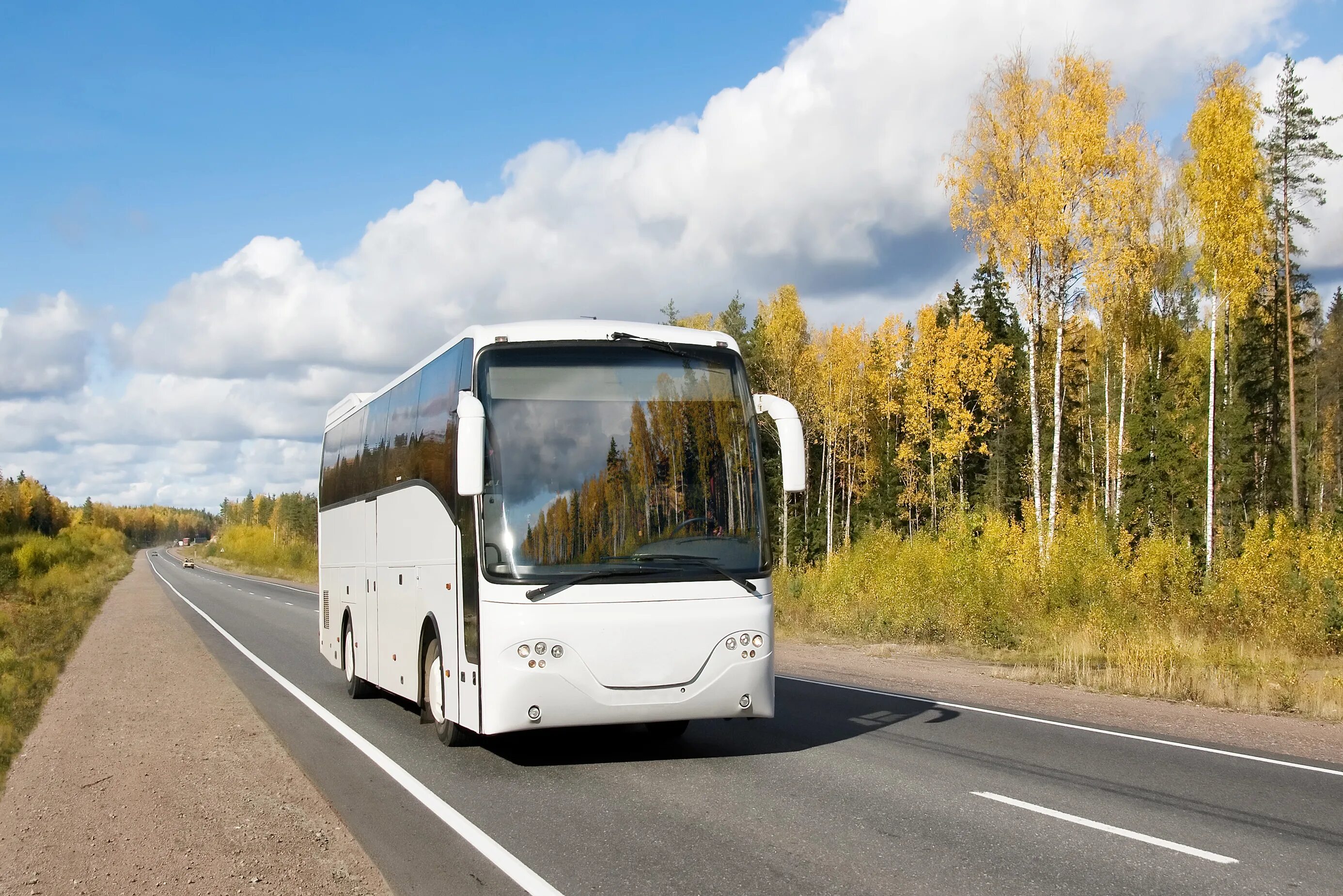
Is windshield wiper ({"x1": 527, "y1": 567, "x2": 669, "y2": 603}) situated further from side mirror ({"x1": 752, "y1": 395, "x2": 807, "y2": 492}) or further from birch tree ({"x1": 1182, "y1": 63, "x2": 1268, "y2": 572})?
birch tree ({"x1": 1182, "y1": 63, "x2": 1268, "y2": 572})

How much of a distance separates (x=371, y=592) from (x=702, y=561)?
18.8 ft

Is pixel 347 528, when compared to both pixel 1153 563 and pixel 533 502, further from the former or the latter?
pixel 1153 563

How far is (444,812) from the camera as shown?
306 inches

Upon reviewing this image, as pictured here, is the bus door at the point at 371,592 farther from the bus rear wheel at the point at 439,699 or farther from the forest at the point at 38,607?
the forest at the point at 38,607

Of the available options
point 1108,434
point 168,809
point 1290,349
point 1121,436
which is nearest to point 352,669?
point 168,809

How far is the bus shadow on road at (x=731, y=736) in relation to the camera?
1004 cm

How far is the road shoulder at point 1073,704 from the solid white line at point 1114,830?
3656mm

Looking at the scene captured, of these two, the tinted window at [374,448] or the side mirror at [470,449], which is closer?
the side mirror at [470,449]

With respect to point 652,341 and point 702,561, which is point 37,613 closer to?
point 652,341

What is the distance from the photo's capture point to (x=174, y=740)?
12008mm

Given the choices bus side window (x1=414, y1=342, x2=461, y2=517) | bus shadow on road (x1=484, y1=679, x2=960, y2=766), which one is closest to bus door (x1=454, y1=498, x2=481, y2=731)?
bus side window (x1=414, y1=342, x2=461, y2=517)

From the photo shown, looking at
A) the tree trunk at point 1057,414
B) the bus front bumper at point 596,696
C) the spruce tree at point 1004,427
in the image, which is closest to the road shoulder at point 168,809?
the bus front bumper at point 596,696

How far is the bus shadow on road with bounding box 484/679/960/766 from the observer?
32.9ft

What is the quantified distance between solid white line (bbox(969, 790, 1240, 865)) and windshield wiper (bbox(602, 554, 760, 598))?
2285 millimetres
